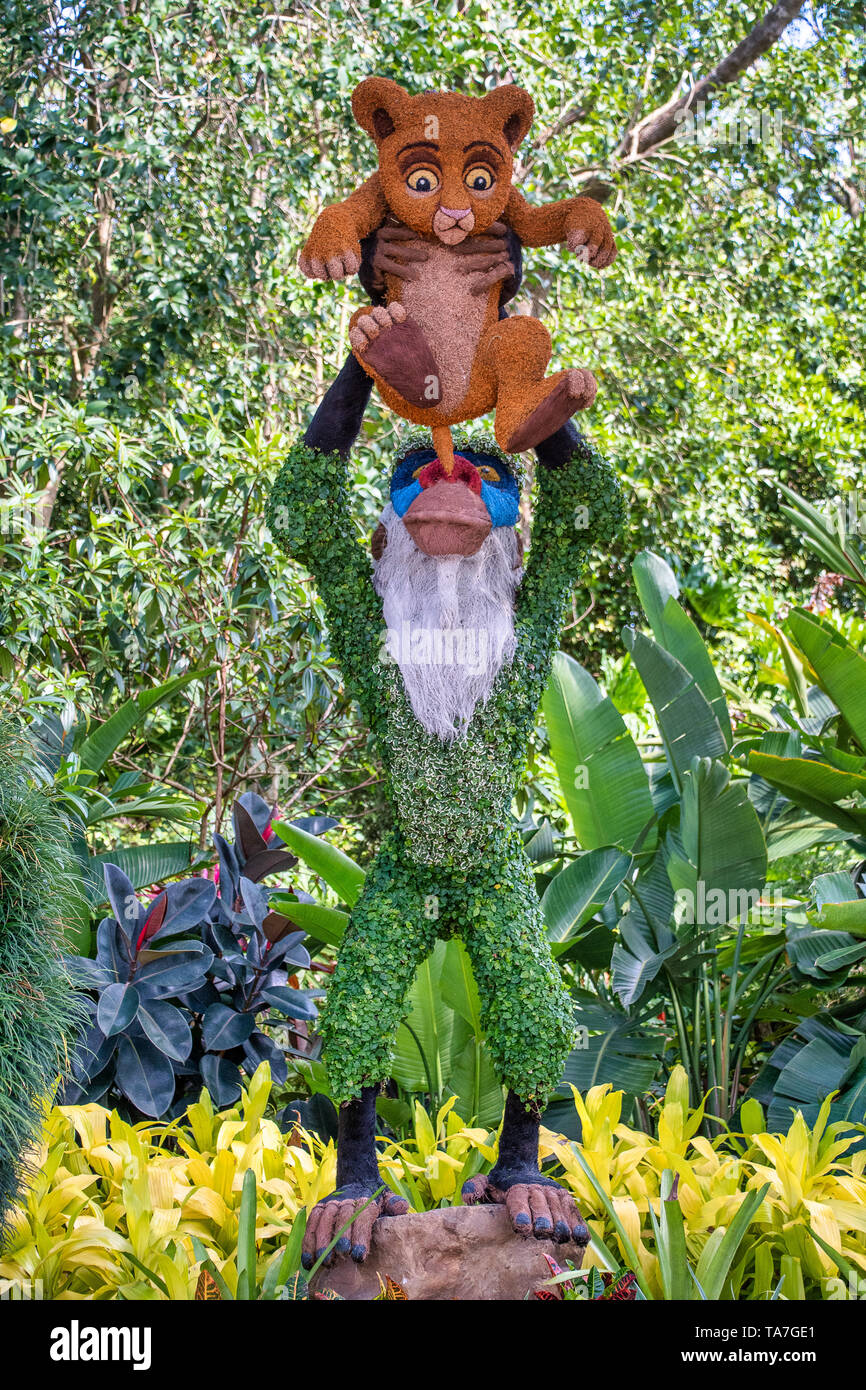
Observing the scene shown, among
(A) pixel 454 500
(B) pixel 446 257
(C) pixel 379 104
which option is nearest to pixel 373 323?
(B) pixel 446 257

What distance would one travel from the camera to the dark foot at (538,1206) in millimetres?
1985

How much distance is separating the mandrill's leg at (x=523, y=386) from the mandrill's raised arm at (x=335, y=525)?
11.9 inches

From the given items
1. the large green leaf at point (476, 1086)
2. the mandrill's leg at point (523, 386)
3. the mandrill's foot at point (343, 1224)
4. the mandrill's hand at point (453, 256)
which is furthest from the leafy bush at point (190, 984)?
the mandrill's hand at point (453, 256)

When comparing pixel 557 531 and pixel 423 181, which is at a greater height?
A: pixel 423 181

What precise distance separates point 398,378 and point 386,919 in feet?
3.26

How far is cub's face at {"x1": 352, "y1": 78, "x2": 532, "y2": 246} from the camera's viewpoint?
1.98 metres

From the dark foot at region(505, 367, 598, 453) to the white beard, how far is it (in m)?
0.26

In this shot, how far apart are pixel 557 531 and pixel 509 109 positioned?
0.78 m

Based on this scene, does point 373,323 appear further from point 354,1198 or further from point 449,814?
point 354,1198

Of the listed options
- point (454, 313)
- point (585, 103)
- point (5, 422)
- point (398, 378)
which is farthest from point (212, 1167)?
point (585, 103)

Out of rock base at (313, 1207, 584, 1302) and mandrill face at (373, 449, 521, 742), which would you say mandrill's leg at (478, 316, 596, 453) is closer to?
mandrill face at (373, 449, 521, 742)

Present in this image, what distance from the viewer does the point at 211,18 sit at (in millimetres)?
4184

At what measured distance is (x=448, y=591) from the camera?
6.88ft

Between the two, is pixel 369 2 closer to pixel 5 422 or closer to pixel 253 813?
pixel 5 422
